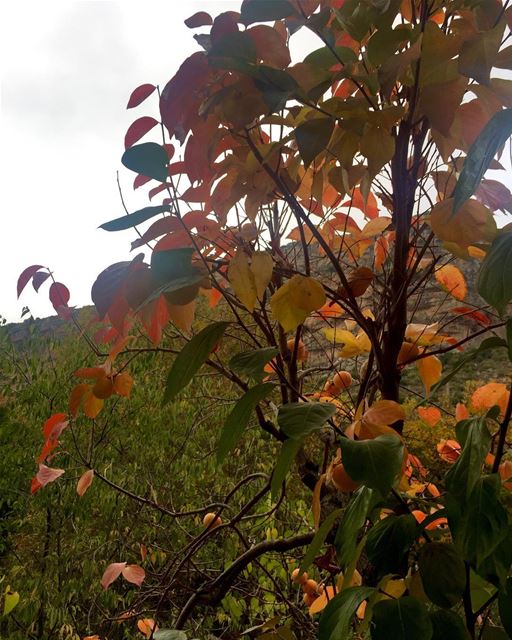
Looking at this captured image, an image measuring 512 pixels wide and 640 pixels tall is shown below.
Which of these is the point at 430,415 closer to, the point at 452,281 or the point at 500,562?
the point at 452,281

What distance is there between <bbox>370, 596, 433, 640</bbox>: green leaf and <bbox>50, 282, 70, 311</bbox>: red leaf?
0.56 metres

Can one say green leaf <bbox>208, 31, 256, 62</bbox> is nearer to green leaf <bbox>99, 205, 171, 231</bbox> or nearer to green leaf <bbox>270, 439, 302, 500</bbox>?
green leaf <bbox>99, 205, 171, 231</bbox>

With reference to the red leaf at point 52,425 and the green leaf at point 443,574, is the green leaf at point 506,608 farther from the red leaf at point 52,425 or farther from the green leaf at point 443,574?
the red leaf at point 52,425

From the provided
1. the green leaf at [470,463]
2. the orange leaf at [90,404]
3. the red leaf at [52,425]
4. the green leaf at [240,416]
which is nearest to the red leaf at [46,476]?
the red leaf at [52,425]

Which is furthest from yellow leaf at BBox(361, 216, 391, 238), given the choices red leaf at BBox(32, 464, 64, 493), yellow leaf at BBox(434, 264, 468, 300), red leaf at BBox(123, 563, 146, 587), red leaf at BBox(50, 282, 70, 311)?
red leaf at BBox(123, 563, 146, 587)

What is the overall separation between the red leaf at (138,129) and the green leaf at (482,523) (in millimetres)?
358

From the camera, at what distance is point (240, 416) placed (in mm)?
334

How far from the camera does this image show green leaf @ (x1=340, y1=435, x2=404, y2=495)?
10.6 inches

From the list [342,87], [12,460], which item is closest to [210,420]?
[12,460]

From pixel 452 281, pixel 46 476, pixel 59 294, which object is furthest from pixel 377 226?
pixel 46 476

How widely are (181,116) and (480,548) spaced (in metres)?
0.32

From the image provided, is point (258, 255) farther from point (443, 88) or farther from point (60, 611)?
point (60, 611)

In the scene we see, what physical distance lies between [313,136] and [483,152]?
11cm

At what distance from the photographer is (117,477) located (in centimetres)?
254
